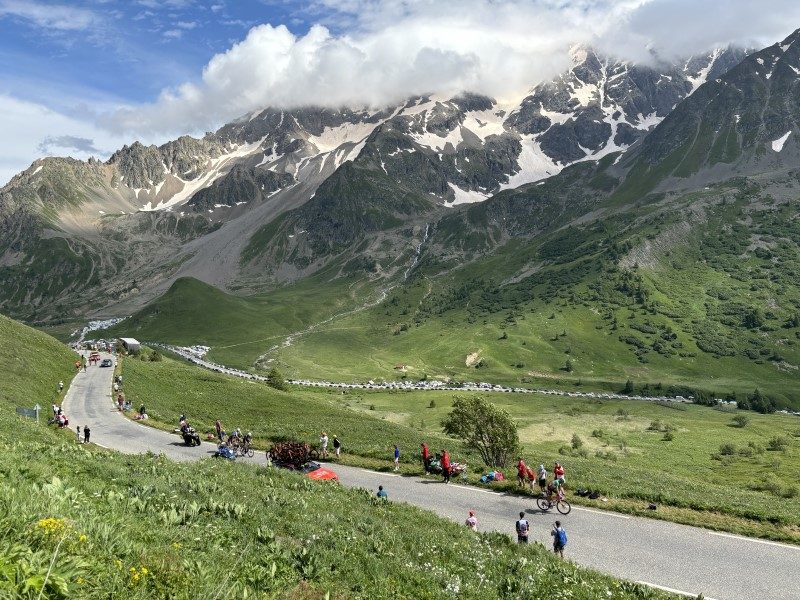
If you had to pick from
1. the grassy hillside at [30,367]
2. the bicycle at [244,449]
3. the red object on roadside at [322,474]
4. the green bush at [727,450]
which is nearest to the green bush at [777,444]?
the green bush at [727,450]

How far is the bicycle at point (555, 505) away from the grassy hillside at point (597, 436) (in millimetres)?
2594

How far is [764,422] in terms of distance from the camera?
145m

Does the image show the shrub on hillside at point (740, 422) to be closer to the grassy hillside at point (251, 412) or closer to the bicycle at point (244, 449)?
the grassy hillside at point (251, 412)

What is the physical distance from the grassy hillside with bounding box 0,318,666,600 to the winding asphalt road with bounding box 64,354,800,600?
20.0ft

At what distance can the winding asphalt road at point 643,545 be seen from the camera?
22.3 m

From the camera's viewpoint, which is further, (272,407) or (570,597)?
(272,407)

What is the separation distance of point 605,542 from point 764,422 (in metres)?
148

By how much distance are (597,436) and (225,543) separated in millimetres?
117994

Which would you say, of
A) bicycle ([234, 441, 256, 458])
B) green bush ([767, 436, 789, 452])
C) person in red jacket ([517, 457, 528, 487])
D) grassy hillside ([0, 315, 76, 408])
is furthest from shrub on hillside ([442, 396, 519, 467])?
green bush ([767, 436, 789, 452])

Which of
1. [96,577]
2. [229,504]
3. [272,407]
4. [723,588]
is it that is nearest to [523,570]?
[229,504]

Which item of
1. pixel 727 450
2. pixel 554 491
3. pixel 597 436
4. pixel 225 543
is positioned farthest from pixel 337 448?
pixel 727 450

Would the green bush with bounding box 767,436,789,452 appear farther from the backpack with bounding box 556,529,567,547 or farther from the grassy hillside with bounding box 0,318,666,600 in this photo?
the grassy hillside with bounding box 0,318,666,600

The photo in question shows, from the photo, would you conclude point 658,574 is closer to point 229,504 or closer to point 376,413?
point 229,504

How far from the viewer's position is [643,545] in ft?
87.0
